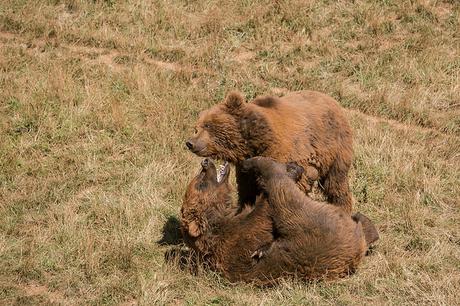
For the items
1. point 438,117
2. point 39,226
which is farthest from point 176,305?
point 438,117

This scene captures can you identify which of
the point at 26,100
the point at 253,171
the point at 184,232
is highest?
the point at 253,171

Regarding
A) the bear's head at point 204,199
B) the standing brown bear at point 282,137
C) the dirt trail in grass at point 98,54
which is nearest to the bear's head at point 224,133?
the standing brown bear at point 282,137

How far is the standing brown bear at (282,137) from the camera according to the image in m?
7.76

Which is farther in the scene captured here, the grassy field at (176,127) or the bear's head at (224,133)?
the bear's head at (224,133)

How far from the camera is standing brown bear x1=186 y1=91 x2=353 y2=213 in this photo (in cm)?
776

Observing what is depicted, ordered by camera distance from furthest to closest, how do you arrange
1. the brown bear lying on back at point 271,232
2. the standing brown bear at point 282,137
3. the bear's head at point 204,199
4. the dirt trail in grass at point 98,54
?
the dirt trail in grass at point 98,54 → the standing brown bear at point 282,137 → the bear's head at point 204,199 → the brown bear lying on back at point 271,232

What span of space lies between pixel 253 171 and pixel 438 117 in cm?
483

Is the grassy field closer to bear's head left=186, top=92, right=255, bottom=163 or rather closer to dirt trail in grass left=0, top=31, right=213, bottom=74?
dirt trail in grass left=0, top=31, right=213, bottom=74

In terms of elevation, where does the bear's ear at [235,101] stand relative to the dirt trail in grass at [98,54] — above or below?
above

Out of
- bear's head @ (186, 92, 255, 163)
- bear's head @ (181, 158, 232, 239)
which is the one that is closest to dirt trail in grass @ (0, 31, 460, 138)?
bear's head @ (186, 92, 255, 163)

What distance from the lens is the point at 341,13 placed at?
556 inches

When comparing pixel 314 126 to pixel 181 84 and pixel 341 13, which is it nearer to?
pixel 181 84

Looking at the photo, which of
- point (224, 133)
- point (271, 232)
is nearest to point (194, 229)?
point (271, 232)

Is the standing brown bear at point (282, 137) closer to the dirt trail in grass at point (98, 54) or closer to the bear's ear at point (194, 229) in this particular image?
the bear's ear at point (194, 229)
